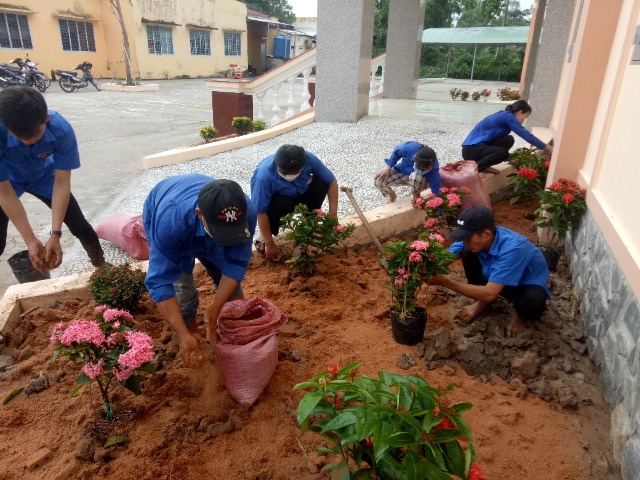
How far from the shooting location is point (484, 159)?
529 centimetres

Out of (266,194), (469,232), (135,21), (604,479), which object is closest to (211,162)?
(266,194)

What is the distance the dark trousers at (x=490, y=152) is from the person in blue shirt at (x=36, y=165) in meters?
4.18

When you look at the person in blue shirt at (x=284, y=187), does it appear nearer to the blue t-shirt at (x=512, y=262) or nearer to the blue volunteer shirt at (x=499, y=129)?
the blue t-shirt at (x=512, y=262)

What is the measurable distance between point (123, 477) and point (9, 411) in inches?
31.9

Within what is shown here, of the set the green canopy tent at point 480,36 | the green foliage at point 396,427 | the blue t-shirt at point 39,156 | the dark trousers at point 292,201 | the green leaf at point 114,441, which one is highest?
the green canopy tent at point 480,36

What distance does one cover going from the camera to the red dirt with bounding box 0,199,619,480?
6.53 ft

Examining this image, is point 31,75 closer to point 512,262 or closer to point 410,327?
point 410,327

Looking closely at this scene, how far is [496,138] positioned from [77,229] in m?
4.45

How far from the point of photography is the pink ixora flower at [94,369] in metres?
1.86

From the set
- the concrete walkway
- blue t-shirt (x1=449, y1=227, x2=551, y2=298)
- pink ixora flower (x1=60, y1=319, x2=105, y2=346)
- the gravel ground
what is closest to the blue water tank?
the concrete walkway

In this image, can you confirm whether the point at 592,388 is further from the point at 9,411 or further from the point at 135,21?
the point at 135,21

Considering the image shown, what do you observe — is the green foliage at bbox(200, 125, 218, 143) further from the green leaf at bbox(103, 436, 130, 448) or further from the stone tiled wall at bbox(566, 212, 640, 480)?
the green leaf at bbox(103, 436, 130, 448)

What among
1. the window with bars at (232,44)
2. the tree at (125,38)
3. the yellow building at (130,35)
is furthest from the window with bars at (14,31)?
the window with bars at (232,44)

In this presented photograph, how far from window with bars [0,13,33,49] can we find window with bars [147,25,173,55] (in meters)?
5.51
